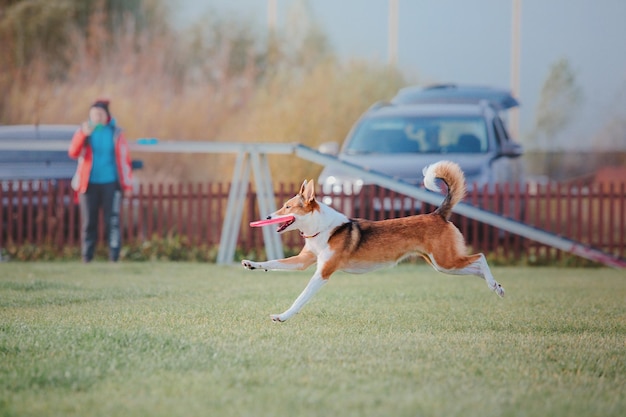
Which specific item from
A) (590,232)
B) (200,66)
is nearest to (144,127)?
(200,66)

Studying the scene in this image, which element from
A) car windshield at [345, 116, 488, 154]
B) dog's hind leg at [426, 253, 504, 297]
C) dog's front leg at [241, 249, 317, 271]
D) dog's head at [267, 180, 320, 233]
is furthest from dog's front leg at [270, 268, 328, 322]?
car windshield at [345, 116, 488, 154]

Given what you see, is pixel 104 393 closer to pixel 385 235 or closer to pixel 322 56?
pixel 385 235

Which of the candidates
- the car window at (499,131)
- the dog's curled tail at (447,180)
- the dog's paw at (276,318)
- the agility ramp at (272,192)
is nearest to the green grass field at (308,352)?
the dog's paw at (276,318)

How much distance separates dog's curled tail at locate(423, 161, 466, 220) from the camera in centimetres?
804

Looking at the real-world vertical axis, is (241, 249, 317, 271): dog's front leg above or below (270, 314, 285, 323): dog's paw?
above

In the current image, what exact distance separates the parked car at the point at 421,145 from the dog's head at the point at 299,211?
6804 millimetres

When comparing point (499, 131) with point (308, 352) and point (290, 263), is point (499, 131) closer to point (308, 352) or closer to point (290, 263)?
point (290, 263)

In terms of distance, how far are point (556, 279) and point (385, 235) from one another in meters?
5.37

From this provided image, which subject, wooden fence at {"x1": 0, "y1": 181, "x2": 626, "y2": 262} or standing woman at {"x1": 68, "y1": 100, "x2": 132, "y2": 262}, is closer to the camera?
standing woman at {"x1": 68, "y1": 100, "x2": 132, "y2": 262}

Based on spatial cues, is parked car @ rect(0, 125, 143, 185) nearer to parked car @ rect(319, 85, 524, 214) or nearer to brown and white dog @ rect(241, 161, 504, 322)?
parked car @ rect(319, 85, 524, 214)

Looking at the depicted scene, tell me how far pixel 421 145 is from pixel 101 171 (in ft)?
15.1

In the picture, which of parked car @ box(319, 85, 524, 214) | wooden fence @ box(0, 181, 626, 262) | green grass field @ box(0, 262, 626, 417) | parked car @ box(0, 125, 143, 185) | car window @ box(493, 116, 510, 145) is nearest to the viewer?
green grass field @ box(0, 262, 626, 417)

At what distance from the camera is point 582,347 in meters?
6.64

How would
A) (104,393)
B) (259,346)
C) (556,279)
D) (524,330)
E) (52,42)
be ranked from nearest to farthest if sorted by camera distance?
(104,393) < (259,346) < (524,330) < (556,279) < (52,42)
